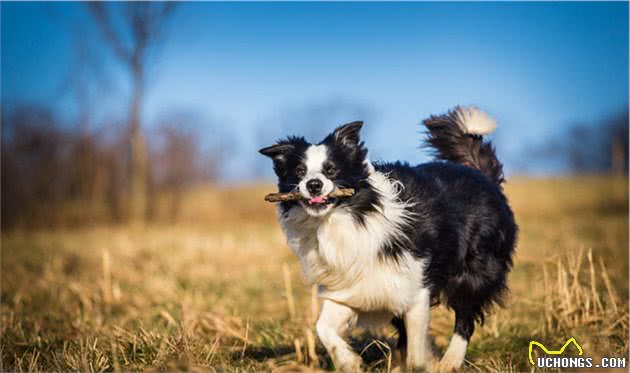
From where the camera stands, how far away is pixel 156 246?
13.3 metres

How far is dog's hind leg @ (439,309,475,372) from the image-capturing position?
446cm

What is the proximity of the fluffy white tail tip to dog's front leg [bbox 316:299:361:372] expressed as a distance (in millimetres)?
2176

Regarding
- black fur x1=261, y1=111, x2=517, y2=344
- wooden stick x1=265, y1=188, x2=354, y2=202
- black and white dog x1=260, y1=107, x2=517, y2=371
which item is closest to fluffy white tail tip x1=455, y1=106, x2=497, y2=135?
black fur x1=261, y1=111, x2=517, y2=344

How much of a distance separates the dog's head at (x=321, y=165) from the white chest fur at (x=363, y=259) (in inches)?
5.9

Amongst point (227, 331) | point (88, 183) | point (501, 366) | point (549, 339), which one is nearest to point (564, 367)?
point (501, 366)

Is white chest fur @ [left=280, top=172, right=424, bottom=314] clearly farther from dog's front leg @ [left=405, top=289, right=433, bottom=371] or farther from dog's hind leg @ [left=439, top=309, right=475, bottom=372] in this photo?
dog's hind leg @ [left=439, top=309, right=475, bottom=372]

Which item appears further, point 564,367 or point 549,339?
point 549,339

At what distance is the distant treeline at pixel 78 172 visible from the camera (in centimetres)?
1942

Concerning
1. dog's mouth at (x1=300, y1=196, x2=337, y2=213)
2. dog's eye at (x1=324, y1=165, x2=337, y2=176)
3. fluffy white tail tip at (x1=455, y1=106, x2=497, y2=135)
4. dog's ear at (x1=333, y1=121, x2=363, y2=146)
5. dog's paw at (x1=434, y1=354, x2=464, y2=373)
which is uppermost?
fluffy white tail tip at (x1=455, y1=106, x2=497, y2=135)

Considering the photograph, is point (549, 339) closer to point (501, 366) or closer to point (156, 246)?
point (501, 366)

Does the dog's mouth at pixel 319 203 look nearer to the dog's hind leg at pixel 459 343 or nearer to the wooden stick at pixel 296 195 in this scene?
the wooden stick at pixel 296 195

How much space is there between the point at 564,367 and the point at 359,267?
1.49m

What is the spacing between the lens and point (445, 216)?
14.8ft

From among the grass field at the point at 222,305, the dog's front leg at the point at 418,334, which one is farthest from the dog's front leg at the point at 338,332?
the dog's front leg at the point at 418,334
